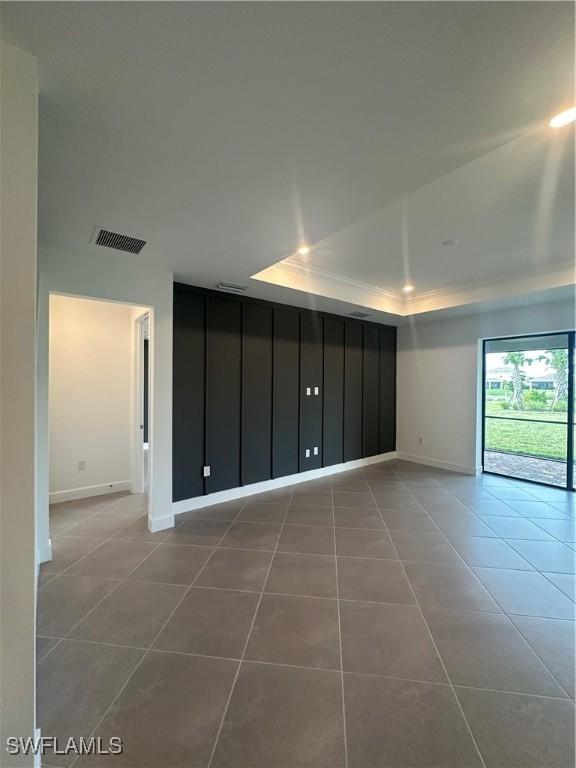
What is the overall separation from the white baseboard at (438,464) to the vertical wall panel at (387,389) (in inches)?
11.1

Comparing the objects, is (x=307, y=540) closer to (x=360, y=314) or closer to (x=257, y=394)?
(x=257, y=394)

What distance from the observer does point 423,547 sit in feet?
9.18

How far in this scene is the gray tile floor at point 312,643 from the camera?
1268 mm

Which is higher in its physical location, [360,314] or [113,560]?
[360,314]

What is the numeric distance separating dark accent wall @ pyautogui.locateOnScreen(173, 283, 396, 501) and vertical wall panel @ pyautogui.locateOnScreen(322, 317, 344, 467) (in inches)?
0.7

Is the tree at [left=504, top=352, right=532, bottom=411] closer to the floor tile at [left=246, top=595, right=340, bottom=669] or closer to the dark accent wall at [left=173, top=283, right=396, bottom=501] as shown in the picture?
the dark accent wall at [left=173, top=283, right=396, bottom=501]

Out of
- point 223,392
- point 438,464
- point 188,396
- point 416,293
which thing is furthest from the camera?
point 438,464

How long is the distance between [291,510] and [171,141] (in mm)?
3505

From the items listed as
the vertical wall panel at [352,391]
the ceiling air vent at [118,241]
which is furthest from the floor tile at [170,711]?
the vertical wall panel at [352,391]

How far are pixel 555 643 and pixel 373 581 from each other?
1.04m

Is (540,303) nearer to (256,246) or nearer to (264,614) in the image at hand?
(256,246)

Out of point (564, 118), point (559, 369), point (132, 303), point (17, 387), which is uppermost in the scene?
point (564, 118)

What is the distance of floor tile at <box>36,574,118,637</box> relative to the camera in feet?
6.15

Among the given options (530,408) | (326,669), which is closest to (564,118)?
(326,669)
